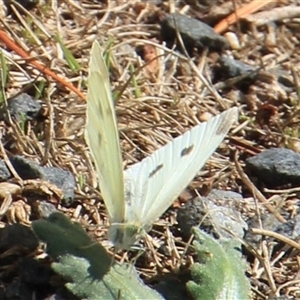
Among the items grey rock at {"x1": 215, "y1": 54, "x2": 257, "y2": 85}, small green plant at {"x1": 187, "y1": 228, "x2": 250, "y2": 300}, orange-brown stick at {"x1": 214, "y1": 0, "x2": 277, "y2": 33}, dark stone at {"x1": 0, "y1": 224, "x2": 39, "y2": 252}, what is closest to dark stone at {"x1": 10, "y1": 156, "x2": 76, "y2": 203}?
dark stone at {"x1": 0, "y1": 224, "x2": 39, "y2": 252}

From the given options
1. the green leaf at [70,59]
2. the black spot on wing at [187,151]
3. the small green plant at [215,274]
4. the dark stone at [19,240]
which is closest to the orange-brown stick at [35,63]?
the green leaf at [70,59]

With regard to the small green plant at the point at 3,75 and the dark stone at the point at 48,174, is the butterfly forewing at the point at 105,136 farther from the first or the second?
the small green plant at the point at 3,75

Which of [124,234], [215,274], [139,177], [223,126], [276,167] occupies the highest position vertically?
[223,126]

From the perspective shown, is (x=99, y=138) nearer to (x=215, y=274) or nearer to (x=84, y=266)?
(x=84, y=266)

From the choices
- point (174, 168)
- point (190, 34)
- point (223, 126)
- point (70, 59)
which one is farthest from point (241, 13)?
point (174, 168)

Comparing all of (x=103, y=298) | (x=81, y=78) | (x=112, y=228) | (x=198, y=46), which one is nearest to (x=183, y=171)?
(x=112, y=228)

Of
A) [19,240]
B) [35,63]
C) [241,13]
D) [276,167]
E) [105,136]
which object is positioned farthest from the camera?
[241,13]

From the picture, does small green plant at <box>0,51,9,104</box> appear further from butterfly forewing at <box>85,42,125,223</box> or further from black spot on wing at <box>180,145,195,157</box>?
black spot on wing at <box>180,145,195,157</box>

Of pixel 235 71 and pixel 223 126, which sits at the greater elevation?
pixel 223 126
